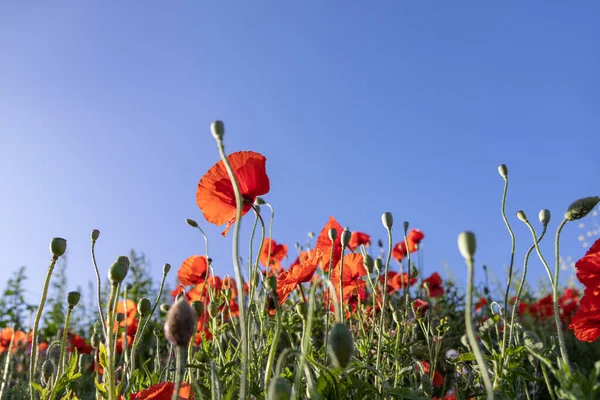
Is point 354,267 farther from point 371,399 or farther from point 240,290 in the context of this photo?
point 240,290

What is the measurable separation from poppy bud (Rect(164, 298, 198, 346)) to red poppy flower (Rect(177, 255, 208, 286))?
6.17 feet

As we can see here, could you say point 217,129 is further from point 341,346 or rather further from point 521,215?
point 521,215

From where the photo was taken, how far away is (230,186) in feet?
5.53

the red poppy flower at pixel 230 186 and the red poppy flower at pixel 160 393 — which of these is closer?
the red poppy flower at pixel 160 393

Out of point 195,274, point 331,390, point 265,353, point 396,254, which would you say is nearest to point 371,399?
point 331,390

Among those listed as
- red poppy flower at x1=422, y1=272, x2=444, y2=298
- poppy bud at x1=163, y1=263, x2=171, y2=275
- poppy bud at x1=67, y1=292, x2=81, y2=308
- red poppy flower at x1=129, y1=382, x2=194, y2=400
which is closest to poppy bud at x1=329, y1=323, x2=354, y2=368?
red poppy flower at x1=129, y1=382, x2=194, y2=400

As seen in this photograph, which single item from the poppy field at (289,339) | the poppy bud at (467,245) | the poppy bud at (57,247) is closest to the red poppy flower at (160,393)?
the poppy field at (289,339)

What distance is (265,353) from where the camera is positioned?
5.42 feet

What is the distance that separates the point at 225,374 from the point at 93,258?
426 millimetres

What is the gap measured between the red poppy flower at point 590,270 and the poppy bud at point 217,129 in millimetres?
1110

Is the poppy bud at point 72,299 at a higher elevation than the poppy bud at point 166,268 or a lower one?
lower

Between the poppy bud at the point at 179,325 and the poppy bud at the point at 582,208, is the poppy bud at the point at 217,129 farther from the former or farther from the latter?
the poppy bud at the point at 582,208

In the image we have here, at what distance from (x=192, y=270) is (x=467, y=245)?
7.03 feet

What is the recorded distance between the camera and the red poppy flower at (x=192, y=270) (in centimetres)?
265
